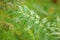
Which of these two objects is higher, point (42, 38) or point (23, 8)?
point (23, 8)

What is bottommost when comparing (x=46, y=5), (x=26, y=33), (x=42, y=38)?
(x=42, y=38)

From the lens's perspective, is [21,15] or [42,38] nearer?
[21,15]

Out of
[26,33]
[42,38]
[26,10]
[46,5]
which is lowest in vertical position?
[42,38]

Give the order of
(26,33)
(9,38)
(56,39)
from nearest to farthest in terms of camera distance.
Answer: (56,39) → (9,38) → (26,33)

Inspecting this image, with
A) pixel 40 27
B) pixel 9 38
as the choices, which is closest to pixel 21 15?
pixel 40 27

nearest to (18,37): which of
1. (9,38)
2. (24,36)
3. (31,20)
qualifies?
(24,36)

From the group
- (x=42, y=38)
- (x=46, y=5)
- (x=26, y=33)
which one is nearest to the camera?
(x=42, y=38)

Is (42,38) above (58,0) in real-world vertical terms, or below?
below

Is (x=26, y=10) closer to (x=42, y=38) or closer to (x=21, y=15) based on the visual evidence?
(x=21, y=15)

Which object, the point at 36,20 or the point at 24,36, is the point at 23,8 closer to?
the point at 36,20
